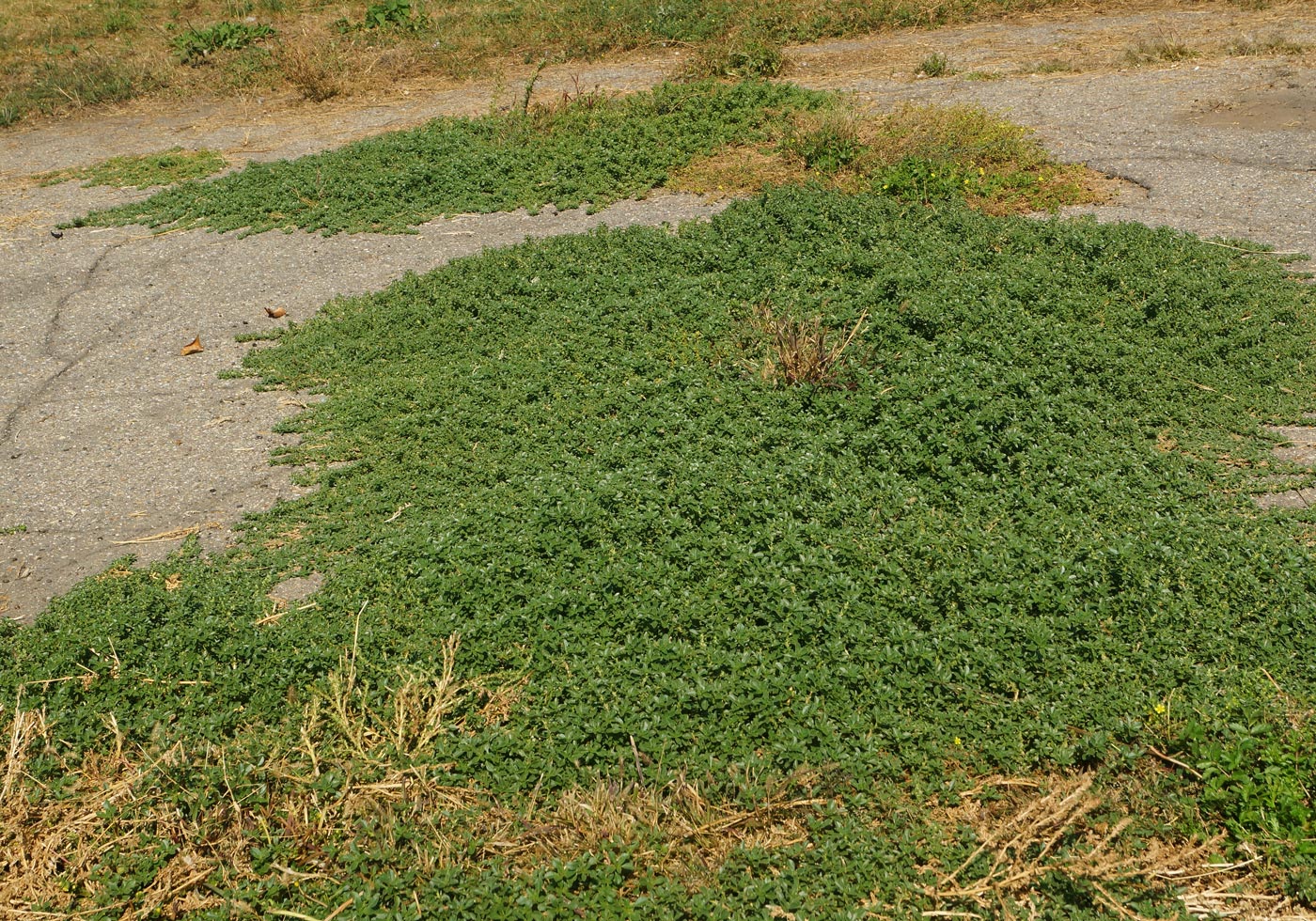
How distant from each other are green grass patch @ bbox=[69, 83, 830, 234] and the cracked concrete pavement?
0.91 feet

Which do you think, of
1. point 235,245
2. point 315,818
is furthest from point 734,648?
point 235,245

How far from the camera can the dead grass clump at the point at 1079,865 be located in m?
3.06

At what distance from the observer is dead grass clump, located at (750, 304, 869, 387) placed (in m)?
5.36

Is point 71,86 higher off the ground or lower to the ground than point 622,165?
higher

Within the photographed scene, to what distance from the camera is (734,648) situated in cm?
388

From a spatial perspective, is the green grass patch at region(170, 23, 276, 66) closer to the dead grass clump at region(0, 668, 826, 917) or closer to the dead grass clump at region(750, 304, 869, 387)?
the dead grass clump at region(750, 304, 869, 387)

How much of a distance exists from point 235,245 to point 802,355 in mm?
5264

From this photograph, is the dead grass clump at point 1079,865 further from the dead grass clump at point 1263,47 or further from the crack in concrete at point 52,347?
the dead grass clump at point 1263,47

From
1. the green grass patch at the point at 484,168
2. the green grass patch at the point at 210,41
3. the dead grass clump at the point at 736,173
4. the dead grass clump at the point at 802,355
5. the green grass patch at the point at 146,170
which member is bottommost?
the dead grass clump at the point at 802,355

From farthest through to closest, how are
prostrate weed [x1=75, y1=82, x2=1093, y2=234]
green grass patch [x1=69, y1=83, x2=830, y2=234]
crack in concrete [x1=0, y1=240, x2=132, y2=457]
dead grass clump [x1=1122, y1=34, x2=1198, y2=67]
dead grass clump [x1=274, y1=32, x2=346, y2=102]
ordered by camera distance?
1. dead grass clump [x1=274, y1=32, x2=346, y2=102]
2. dead grass clump [x1=1122, y1=34, x2=1198, y2=67]
3. green grass patch [x1=69, y1=83, x2=830, y2=234]
4. prostrate weed [x1=75, y1=82, x2=1093, y2=234]
5. crack in concrete [x1=0, y1=240, x2=132, y2=457]

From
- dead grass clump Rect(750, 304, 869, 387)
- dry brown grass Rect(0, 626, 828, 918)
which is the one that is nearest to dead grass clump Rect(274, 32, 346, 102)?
dead grass clump Rect(750, 304, 869, 387)

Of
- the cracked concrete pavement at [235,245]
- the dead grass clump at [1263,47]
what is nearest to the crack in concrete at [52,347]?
the cracked concrete pavement at [235,245]

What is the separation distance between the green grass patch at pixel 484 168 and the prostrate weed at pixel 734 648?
10.1ft

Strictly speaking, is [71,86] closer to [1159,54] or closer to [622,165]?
[622,165]
